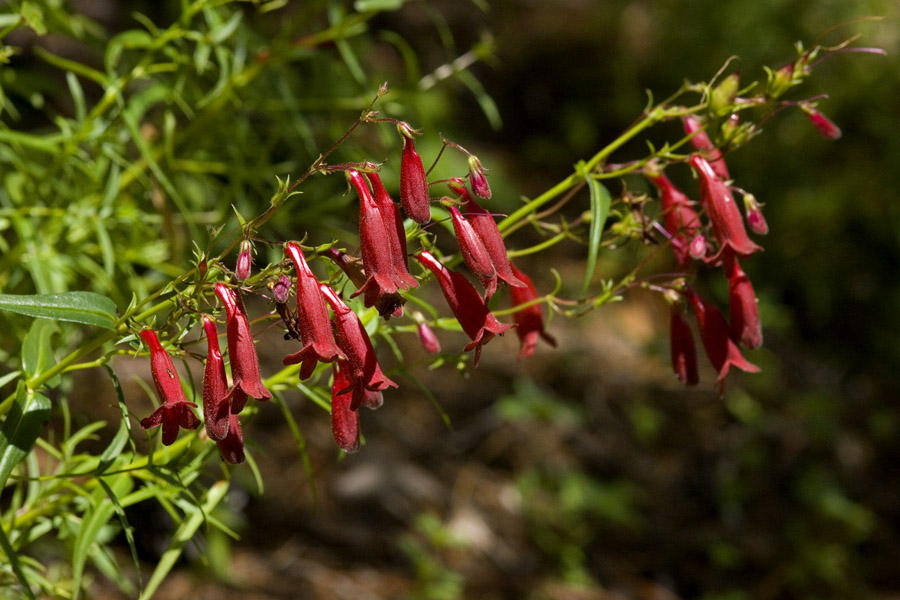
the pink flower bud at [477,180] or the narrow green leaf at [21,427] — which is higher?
the pink flower bud at [477,180]

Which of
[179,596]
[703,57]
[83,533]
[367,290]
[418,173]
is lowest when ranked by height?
[179,596]

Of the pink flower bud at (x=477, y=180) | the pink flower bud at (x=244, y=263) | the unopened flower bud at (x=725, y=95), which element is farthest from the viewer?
the unopened flower bud at (x=725, y=95)

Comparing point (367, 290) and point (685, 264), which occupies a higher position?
point (367, 290)

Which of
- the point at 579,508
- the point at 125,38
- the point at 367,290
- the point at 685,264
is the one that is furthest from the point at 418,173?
the point at 579,508

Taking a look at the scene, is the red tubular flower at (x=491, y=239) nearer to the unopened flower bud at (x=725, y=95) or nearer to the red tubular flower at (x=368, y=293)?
the red tubular flower at (x=368, y=293)

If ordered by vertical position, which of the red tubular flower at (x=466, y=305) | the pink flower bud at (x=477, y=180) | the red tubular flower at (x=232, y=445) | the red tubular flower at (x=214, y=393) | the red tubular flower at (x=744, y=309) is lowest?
the red tubular flower at (x=744, y=309)

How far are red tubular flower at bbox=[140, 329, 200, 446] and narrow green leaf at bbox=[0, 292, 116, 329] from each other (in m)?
0.06

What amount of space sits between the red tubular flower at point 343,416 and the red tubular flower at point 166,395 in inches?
8.0

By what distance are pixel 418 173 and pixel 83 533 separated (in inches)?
28.7

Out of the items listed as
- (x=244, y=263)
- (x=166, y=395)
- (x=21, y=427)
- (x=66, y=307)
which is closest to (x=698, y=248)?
(x=244, y=263)

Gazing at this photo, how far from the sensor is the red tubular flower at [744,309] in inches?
55.8

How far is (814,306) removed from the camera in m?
5.32

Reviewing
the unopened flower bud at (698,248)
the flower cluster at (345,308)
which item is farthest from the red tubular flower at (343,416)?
the unopened flower bud at (698,248)

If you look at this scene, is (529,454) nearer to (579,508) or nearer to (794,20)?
(579,508)
